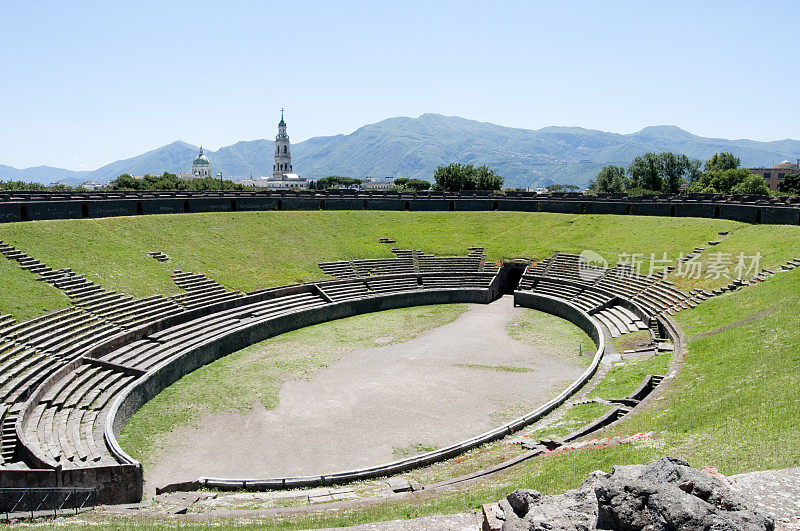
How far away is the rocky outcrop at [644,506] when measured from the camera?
8617mm

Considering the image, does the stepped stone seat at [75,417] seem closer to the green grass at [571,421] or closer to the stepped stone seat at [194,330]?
the stepped stone seat at [194,330]

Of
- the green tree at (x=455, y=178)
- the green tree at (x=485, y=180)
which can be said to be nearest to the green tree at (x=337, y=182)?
the green tree at (x=455, y=178)

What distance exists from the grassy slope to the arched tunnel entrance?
5.29ft

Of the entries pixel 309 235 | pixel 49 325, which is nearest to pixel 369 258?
pixel 309 235

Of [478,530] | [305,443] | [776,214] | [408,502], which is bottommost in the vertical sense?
[305,443]

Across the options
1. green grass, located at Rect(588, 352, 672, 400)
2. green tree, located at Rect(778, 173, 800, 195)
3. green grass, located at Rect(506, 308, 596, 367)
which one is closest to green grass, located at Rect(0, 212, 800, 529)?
green grass, located at Rect(588, 352, 672, 400)

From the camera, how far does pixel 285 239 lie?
167 feet

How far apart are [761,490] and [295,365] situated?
22986 mm

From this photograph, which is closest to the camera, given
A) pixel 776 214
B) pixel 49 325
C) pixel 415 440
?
pixel 415 440

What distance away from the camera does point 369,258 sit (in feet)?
164

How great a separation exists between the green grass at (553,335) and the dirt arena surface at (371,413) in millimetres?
852

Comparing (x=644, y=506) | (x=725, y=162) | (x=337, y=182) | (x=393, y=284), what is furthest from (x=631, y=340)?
(x=337, y=182)

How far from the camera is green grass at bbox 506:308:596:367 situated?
3203 cm

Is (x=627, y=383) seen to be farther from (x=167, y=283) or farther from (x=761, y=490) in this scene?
(x=167, y=283)
